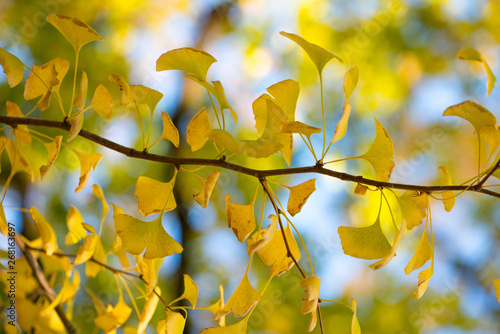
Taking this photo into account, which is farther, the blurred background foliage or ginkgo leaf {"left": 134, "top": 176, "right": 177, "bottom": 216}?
the blurred background foliage

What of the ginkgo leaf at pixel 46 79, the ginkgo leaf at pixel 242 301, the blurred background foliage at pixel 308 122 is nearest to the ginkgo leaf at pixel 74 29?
the ginkgo leaf at pixel 46 79

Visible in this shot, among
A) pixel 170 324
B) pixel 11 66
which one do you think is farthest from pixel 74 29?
pixel 170 324

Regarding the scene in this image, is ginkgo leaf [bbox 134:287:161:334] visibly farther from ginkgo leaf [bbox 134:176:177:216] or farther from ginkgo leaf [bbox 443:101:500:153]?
ginkgo leaf [bbox 443:101:500:153]

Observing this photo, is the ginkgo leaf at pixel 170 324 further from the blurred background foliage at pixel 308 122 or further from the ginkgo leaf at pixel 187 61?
the blurred background foliage at pixel 308 122

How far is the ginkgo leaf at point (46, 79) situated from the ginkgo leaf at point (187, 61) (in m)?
0.05

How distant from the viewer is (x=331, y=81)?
0.81 metres

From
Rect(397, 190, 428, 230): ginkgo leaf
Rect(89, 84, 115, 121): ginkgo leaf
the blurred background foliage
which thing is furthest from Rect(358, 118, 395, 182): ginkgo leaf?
the blurred background foliage

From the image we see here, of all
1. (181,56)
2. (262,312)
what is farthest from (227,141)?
(262,312)

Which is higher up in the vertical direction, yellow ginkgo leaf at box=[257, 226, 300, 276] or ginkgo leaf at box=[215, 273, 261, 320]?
yellow ginkgo leaf at box=[257, 226, 300, 276]

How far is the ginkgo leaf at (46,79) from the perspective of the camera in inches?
7.4

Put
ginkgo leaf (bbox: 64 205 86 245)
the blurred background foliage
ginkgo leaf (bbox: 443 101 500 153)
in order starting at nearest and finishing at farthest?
1. ginkgo leaf (bbox: 443 101 500 153)
2. ginkgo leaf (bbox: 64 205 86 245)
3. the blurred background foliage

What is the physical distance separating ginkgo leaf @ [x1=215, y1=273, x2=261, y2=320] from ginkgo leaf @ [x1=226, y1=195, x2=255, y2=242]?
2cm

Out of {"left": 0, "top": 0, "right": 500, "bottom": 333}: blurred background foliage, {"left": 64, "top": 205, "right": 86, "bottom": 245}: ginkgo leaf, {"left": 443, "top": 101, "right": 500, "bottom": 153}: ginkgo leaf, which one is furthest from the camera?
{"left": 0, "top": 0, "right": 500, "bottom": 333}: blurred background foliage

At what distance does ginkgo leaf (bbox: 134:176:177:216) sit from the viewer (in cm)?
19
